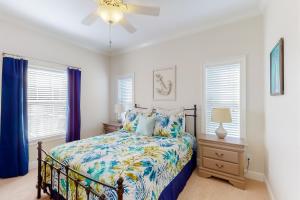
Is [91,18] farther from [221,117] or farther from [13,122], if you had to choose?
[221,117]

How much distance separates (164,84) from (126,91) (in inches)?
49.8

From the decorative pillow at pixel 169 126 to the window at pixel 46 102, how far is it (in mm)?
2224

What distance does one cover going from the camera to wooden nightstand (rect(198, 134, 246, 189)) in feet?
7.66

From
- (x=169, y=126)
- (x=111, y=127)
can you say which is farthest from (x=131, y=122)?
(x=111, y=127)

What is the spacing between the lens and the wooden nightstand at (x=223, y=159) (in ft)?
7.66

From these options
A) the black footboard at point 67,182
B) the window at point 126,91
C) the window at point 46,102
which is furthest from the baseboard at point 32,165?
the window at point 126,91

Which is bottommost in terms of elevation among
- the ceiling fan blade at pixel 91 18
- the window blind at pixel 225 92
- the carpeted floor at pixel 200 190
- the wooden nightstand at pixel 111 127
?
the carpeted floor at pixel 200 190

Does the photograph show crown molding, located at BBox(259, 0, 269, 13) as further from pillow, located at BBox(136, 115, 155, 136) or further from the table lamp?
pillow, located at BBox(136, 115, 155, 136)

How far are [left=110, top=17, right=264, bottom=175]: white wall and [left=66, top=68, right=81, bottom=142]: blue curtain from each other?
1202 millimetres

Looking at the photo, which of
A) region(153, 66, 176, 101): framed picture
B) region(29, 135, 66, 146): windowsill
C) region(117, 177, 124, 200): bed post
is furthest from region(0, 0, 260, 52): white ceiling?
region(117, 177, 124, 200): bed post

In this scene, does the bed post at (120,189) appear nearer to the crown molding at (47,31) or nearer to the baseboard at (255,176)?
the baseboard at (255,176)

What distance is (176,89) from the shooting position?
3453mm

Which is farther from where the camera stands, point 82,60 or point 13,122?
point 82,60

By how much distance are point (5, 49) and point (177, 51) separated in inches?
124
